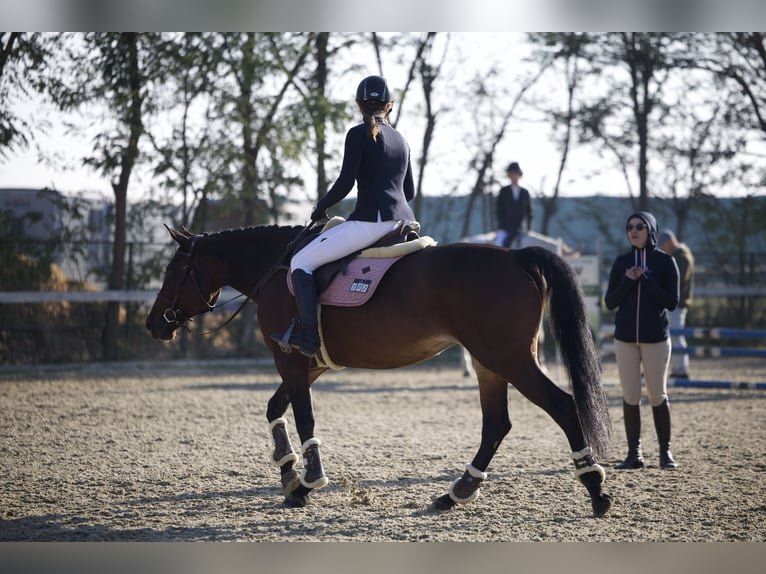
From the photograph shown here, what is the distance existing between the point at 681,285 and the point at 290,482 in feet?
24.7

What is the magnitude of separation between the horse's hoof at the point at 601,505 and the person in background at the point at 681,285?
20.7 ft

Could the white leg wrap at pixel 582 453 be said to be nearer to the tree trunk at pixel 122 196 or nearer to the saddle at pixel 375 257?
the saddle at pixel 375 257

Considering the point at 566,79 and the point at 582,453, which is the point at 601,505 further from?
the point at 566,79

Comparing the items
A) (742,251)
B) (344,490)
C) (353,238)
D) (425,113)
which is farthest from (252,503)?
(742,251)

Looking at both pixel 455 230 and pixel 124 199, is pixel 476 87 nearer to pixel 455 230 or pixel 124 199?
pixel 455 230

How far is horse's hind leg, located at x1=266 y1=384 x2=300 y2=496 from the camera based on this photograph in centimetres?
537

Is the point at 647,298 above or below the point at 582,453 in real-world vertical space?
above

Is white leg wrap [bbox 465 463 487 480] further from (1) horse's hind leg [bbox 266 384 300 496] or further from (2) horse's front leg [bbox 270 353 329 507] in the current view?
(1) horse's hind leg [bbox 266 384 300 496]

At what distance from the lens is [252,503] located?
17.7 feet

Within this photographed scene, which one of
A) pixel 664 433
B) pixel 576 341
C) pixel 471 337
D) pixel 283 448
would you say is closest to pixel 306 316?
pixel 283 448

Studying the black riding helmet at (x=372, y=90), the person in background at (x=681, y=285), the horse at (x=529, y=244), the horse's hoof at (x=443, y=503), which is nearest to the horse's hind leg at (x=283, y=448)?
the horse's hoof at (x=443, y=503)

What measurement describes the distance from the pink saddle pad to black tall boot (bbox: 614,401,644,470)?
8.84 feet

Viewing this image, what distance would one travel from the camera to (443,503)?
5.18 m

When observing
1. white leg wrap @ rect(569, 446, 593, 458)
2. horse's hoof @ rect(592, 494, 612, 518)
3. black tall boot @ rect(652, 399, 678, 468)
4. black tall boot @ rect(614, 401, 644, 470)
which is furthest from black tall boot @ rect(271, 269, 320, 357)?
black tall boot @ rect(652, 399, 678, 468)
